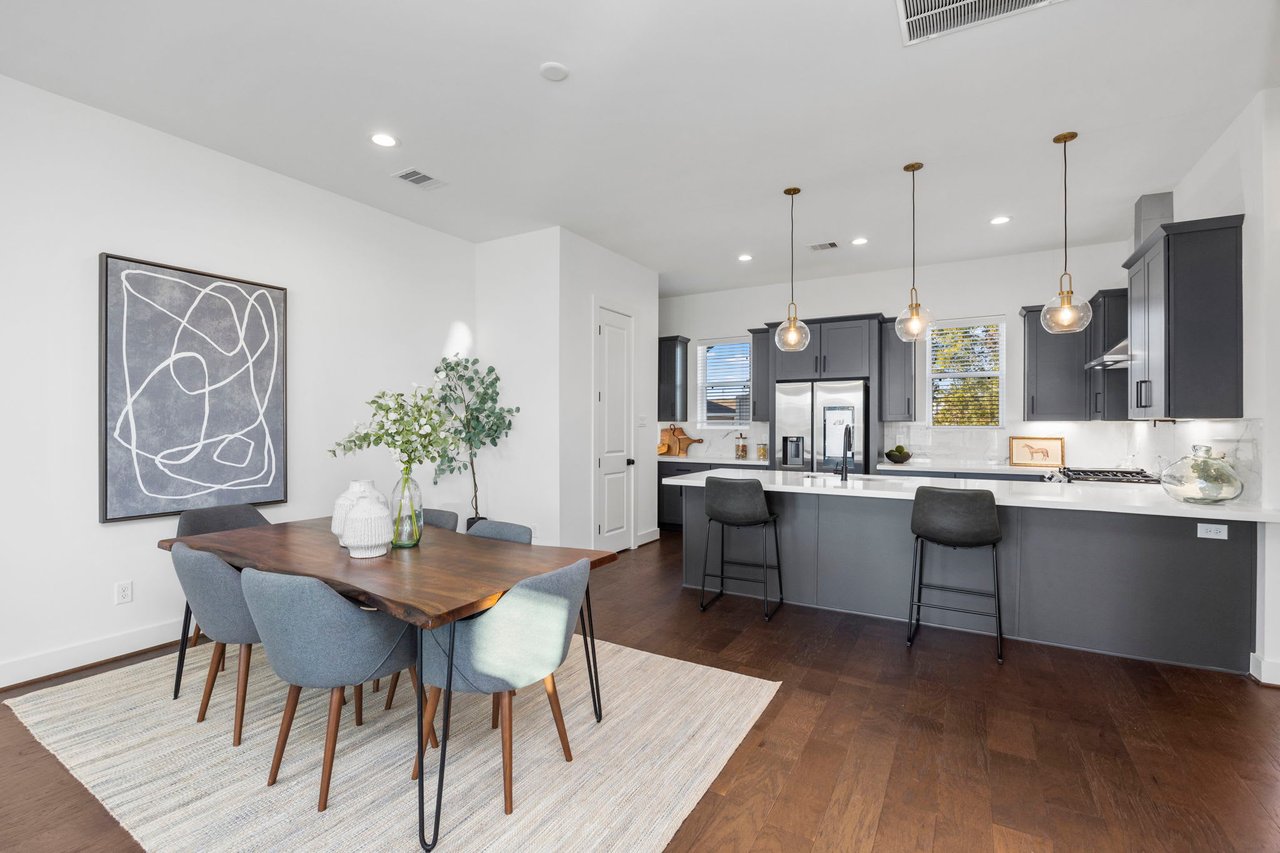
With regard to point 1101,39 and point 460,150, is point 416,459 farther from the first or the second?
point 1101,39

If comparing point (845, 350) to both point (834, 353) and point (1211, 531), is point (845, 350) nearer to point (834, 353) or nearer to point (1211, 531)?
point (834, 353)

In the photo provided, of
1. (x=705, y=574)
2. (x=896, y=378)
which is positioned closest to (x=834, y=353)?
(x=896, y=378)

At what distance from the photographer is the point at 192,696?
275 cm

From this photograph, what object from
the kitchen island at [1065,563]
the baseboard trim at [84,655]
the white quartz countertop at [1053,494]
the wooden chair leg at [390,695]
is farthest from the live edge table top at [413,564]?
the kitchen island at [1065,563]

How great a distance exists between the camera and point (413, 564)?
89.2 inches

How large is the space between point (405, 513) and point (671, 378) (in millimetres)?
5043

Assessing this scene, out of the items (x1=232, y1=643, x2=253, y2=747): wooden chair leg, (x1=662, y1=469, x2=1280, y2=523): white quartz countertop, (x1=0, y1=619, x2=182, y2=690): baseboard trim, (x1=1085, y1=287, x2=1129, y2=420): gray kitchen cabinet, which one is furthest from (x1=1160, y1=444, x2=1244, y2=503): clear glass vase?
(x1=0, y1=619, x2=182, y2=690): baseboard trim

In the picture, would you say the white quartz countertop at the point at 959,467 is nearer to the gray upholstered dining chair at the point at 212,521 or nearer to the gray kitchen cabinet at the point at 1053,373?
the gray kitchen cabinet at the point at 1053,373

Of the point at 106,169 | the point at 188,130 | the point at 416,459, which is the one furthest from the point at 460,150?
the point at 416,459

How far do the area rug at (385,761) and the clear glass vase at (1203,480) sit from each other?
8.18 feet

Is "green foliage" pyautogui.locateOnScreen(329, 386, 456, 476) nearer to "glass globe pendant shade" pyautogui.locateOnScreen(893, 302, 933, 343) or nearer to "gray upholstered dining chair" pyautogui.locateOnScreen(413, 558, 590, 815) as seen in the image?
"gray upholstered dining chair" pyautogui.locateOnScreen(413, 558, 590, 815)

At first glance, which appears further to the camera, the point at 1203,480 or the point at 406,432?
the point at 1203,480

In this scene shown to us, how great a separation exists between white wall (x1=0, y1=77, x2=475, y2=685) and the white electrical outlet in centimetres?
522

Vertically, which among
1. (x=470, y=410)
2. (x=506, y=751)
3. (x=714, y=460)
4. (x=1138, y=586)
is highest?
(x=470, y=410)
